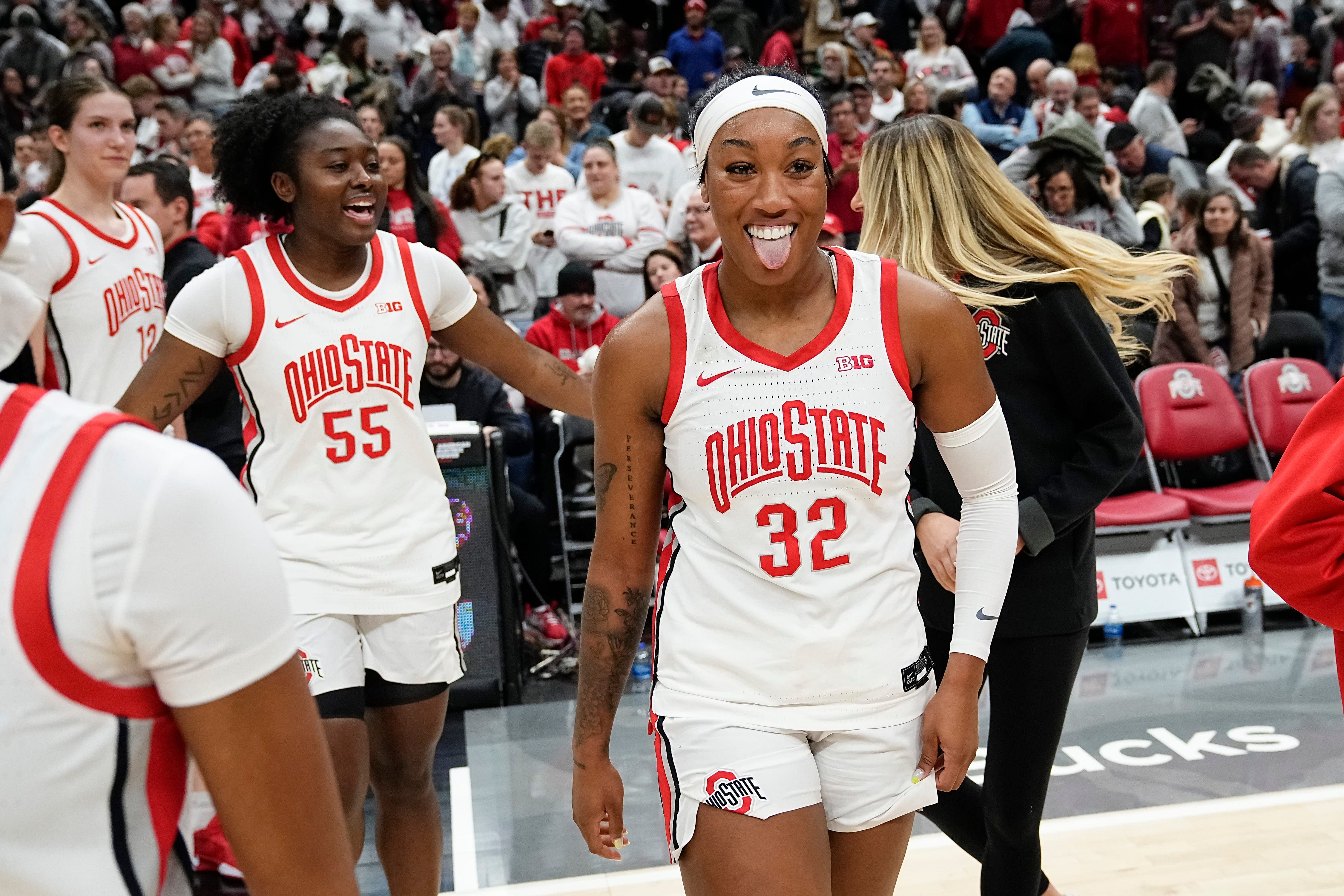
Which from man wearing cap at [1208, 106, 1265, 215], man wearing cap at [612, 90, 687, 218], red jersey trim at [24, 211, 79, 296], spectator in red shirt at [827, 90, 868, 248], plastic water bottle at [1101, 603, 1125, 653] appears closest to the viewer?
red jersey trim at [24, 211, 79, 296]

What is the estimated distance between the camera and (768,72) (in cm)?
217

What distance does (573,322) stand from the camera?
23.6ft

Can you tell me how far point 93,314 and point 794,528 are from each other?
9.62ft

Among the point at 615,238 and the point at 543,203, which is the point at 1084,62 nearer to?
the point at 543,203

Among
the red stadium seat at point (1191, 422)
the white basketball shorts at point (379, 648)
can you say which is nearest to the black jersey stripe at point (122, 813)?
the white basketball shorts at point (379, 648)

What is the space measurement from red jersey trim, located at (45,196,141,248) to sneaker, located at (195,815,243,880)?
1811mm

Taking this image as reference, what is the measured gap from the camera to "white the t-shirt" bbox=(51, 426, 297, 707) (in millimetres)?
954

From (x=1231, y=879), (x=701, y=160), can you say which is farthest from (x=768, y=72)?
(x=1231, y=879)

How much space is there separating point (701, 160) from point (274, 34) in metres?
11.8

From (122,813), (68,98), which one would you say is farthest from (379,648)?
(68,98)

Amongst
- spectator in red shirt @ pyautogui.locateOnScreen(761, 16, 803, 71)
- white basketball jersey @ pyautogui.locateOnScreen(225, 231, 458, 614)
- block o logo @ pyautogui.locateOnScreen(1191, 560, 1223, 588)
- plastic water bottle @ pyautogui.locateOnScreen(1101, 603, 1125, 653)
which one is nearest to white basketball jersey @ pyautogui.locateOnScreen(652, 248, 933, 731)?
white basketball jersey @ pyautogui.locateOnScreen(225, 231, 458, 614)

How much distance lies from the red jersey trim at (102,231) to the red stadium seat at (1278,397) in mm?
5316

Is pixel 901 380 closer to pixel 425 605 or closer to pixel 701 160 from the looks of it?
pixel 701 160

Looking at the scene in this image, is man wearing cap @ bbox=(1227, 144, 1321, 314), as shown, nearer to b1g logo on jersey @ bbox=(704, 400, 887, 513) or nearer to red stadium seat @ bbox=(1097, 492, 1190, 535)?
red stadium seat @ bbox=(1097, 492, 1190, 535)
